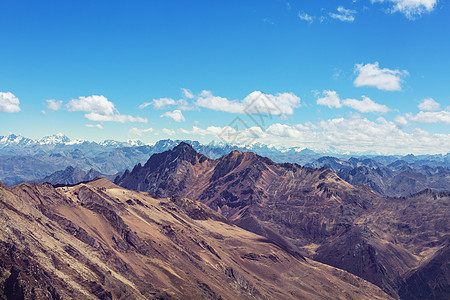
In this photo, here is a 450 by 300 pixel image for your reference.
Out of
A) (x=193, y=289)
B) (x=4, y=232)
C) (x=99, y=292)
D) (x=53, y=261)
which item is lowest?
(x=193, y=289)

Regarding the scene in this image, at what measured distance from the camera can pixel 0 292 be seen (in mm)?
117562

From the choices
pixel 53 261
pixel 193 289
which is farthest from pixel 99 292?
pixel 193 289

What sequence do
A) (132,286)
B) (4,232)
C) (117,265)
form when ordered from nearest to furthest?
1. (4,232)
2. (132,286)
3. (117,265)

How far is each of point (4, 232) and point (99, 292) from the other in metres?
40.7

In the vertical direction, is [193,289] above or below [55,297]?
below

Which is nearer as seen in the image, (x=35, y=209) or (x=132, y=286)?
(x=132, y=286)

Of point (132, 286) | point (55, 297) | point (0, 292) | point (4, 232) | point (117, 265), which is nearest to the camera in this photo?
point (0, 292)

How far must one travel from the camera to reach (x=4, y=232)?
14050 cm

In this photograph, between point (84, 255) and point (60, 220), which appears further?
point (60, 220)

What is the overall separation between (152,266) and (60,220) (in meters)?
51.8

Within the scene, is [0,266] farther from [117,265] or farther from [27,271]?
[117,265]

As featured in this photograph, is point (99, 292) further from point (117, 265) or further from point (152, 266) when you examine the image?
point (152, 266)

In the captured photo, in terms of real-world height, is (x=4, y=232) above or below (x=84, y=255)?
above

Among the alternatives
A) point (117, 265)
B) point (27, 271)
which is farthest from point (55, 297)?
point (117, 265)
